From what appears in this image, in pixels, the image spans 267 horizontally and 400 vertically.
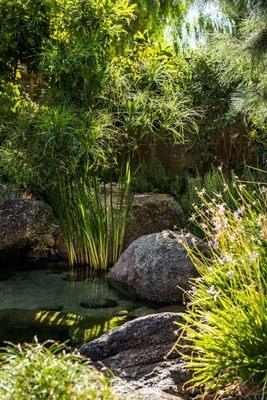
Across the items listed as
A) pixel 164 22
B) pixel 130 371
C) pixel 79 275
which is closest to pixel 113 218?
pixel 79 275

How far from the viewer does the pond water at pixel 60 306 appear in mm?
5430

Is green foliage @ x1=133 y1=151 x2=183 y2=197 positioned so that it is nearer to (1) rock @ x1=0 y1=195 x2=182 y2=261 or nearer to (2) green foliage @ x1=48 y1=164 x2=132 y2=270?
(1) rock @ x1=0 y1=195 x2=182 y2=261

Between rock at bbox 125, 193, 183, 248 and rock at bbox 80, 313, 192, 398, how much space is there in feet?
14.7

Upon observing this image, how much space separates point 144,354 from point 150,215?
4921 millimetres

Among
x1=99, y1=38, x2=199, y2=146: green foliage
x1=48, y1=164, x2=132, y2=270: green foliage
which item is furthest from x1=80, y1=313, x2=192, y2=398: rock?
x1=48, y1=164, x2=132, y2=270: green foliage

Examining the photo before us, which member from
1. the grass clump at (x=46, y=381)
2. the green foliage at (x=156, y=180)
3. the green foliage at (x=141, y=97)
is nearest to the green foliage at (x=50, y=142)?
the green foliage at (x=141, y=97)

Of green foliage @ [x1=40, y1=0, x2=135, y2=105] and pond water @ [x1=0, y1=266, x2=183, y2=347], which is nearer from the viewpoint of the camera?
pond water @ [x1=0, y1=266, x2=183, y2=347]

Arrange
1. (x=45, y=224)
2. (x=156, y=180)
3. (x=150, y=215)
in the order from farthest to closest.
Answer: (x=156, y=180) → (x=45, y=224) → (x=150, y=215)

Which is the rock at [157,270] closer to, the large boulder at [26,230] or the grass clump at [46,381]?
the large boulder at [26,230]

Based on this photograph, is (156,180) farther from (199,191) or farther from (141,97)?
(141,97)

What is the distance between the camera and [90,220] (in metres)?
7.73

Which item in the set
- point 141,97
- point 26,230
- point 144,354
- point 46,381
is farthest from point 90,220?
point 46,381

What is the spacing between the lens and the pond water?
17.8ft

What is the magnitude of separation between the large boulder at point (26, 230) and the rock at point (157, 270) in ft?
6.37
